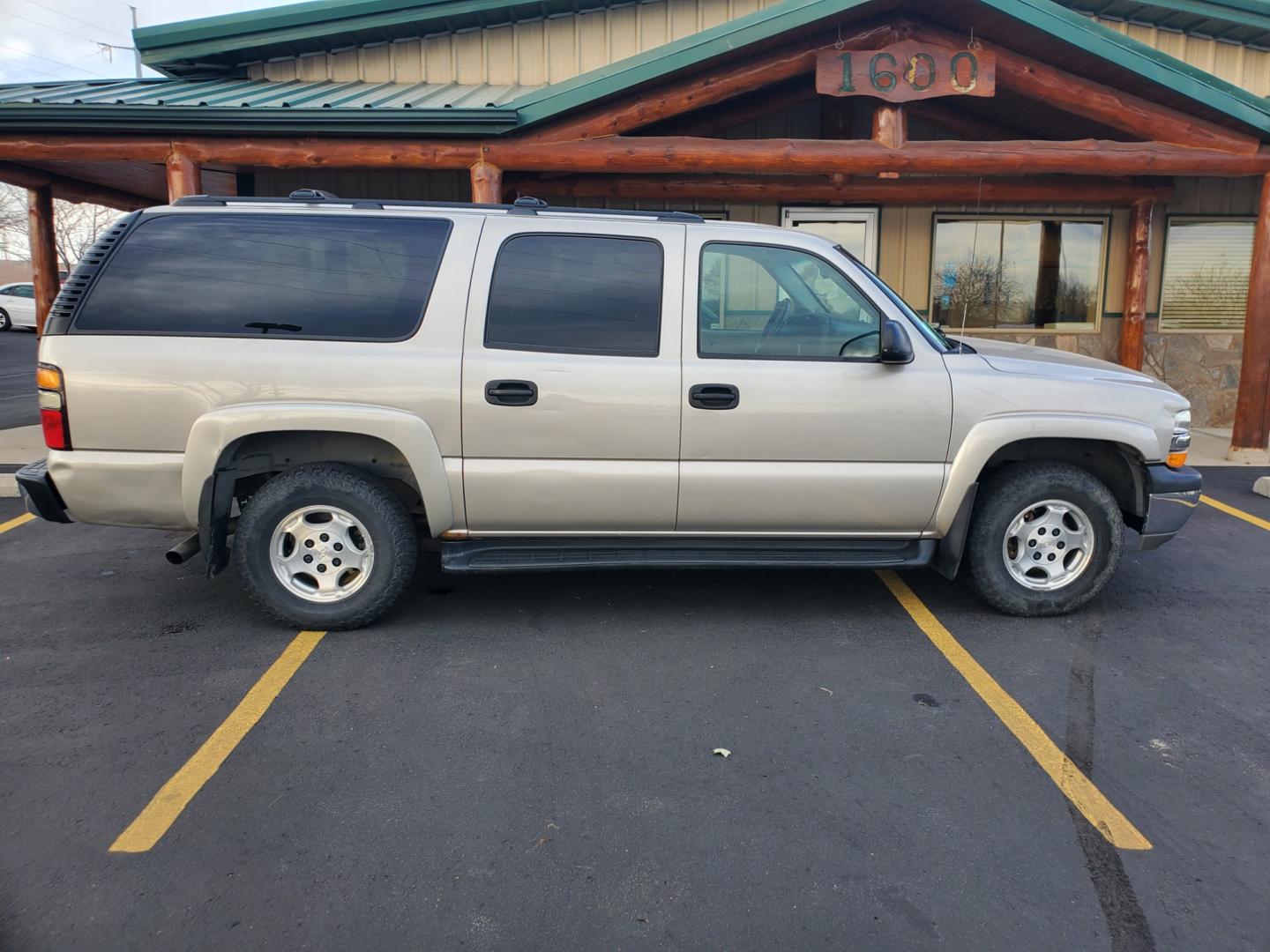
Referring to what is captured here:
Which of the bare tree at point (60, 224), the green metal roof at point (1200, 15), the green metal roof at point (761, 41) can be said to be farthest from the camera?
the bare tree at point (60, 224)

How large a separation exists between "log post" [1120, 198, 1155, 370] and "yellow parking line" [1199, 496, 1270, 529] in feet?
12.7

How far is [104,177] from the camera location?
11336 mm

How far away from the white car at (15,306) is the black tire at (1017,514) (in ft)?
97.4

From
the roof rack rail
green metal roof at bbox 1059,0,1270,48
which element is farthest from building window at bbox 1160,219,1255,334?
the roof rack rail

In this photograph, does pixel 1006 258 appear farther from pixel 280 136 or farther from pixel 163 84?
pixel 163 84

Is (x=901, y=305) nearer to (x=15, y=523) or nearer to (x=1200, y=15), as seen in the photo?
(x=15, y=523)

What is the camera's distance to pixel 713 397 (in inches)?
176

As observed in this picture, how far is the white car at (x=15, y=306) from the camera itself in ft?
89.0

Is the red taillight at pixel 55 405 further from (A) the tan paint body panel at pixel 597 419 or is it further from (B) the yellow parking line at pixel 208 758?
(B) the yellow parking line at pixel 208 758

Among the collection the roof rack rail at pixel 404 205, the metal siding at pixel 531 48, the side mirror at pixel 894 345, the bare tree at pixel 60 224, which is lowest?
the side mirror at pixel 894 345

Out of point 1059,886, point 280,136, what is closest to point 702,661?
point 1059,886

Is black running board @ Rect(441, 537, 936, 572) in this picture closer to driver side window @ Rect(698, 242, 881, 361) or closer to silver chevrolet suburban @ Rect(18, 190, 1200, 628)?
silver chevrolet suburban @ Rect(18, 190, 1200, 628)

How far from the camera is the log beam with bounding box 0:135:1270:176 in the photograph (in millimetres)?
8133

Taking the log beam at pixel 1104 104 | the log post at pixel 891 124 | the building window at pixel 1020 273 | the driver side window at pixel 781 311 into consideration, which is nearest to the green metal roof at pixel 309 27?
the log post at pixel 891 124
